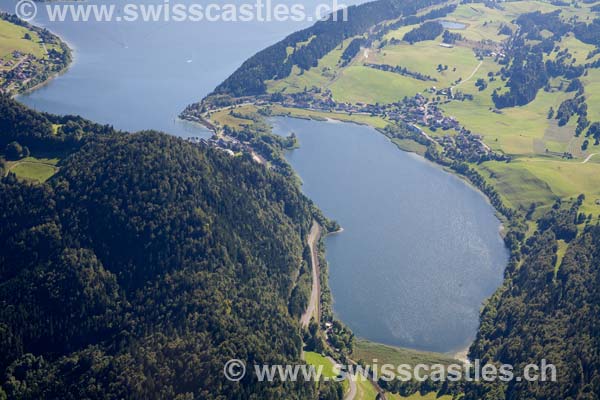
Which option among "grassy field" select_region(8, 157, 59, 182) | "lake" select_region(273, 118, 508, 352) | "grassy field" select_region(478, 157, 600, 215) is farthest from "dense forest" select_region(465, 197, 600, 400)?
"grassy field" select_region(8, 157, 59, 182)

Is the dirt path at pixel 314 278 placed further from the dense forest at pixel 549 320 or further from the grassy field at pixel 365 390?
the dense forest at pixel 549 320

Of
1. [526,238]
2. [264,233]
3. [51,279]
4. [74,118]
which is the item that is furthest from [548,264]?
[74,118]

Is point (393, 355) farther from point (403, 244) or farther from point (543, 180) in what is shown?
point (543, 180)

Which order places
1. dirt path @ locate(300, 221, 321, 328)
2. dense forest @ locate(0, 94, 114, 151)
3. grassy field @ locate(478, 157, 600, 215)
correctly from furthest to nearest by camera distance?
1. grassy field @ locate(478, 157, 600, 215)
2. dense forest @ locate(0, 94, 114, 151)
3. dirt path @ locate(300, 221, 321, 328)

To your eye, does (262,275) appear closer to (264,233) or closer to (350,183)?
(264,233)

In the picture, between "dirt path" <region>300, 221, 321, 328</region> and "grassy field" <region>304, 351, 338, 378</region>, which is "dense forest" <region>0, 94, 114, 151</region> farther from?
"grassy field" <region>304, 351, 338, 378</region>

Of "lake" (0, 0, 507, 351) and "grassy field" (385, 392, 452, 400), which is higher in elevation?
"lake" (0, 0, 507, 351)

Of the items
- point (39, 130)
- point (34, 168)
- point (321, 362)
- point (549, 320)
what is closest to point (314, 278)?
Result: point (321, 362)
